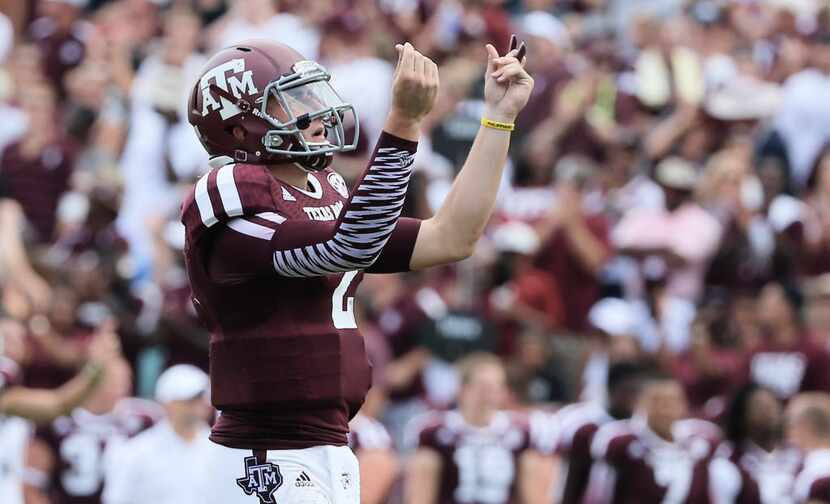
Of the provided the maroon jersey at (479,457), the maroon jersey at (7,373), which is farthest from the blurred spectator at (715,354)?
the maroon jersey at (7,373)

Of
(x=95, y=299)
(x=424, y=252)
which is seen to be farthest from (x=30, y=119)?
(x=424, y=252)

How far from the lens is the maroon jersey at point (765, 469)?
963 cm

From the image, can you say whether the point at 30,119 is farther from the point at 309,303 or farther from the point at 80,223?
the point at 309,303

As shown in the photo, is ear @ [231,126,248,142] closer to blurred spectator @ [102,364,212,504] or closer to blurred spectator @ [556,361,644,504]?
blurred spectator @ [102,364,212,504]

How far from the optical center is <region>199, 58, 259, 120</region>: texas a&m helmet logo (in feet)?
15.8

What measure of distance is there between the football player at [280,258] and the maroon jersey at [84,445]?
5.58 metres

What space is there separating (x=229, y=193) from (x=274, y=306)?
318 mm

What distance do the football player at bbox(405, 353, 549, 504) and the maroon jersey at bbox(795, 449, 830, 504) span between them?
4.96 feet

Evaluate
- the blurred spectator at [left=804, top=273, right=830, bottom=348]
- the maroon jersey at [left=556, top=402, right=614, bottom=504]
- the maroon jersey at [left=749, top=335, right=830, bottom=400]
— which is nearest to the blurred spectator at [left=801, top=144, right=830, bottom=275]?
the blurred spectator at [left=804, top=273, right=830, bottom=348]

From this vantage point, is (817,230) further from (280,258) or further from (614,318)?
Result: (280,258)

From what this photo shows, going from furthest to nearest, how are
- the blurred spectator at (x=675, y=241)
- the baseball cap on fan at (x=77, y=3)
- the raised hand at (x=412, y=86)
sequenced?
the baseball cap on fan at (x=77, y=3)
the blurred spectator at (x=675, y=241)
the raised hand at (x=412, y=86)

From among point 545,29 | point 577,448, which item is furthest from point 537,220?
point 545,29

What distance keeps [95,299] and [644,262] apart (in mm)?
3466

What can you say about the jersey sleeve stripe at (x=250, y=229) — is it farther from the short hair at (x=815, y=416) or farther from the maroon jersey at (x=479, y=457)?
the maroon jersey at (x=479, y=457)
